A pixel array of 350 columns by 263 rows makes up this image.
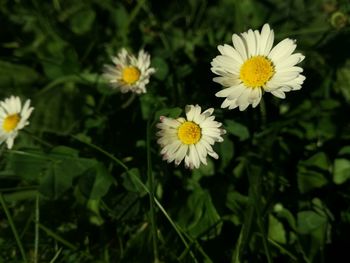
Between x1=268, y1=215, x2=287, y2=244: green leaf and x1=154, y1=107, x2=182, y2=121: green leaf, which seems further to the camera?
x1=268, y1=215, x2=287, y2=244: green leaf

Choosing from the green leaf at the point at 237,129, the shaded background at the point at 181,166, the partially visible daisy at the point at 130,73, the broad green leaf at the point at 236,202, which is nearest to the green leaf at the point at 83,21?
the shaded background at the point at 181,166

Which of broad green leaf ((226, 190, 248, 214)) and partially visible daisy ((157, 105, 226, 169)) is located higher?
partially visible daisy ((157, 105, 226, 169))

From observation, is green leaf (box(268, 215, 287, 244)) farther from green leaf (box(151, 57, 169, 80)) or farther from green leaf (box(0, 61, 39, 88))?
green leaf (box(0, 61, 39, 88))

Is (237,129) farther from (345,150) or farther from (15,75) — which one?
(15,75)

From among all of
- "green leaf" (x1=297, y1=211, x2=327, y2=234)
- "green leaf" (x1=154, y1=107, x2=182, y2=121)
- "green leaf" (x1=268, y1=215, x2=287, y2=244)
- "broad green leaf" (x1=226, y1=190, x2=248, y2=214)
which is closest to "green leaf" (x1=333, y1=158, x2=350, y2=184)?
"green leaf" (x1=297, y1=211, x2=327, y2=234)

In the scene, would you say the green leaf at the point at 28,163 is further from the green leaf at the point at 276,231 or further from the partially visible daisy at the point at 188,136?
the green leaf at the point at 276,231

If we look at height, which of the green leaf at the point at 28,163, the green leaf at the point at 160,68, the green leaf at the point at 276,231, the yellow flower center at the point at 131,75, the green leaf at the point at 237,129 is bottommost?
the green leaf at the point at 276,231
